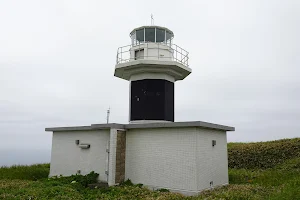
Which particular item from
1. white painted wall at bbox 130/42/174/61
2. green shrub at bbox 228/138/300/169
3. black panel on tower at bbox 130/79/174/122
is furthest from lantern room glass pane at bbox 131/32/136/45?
green shrub at bbox 228/138/300/169

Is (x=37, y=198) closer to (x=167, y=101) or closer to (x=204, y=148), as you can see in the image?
(x=204, y=148)

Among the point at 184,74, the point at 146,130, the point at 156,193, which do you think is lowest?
the point at 156,193

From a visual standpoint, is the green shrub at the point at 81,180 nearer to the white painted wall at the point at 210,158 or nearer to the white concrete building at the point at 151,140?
the white concrete building at the point at 151,140

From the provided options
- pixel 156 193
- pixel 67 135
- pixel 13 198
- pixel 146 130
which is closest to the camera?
pixel 13 198

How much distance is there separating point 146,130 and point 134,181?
2391 mm

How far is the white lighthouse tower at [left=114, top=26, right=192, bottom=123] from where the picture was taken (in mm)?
13969

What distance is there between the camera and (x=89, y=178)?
11.9m

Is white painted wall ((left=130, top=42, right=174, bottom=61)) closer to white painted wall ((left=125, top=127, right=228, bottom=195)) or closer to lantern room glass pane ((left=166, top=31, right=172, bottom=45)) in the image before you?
lantern room glass pane ((left=166, top=31, right=172, bottom=45))

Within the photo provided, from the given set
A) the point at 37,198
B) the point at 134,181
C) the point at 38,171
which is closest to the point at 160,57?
the point at 134,181

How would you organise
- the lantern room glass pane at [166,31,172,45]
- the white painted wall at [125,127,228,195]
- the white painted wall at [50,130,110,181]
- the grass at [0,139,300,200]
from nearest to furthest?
the grass at [0,139,300,200]
the white painted wall at [125,127,228,195]
the white painted wall at [50,130,110,181]
the lantern room glass pane at [166,31,172,45]

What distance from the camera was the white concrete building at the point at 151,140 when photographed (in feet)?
34.8

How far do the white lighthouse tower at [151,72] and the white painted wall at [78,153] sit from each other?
2636 mm

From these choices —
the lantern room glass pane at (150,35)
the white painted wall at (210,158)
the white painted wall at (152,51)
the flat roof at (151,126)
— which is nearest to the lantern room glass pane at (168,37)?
the white painted wall at (152,51)

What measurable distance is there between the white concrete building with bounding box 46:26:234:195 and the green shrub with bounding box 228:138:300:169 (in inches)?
313
